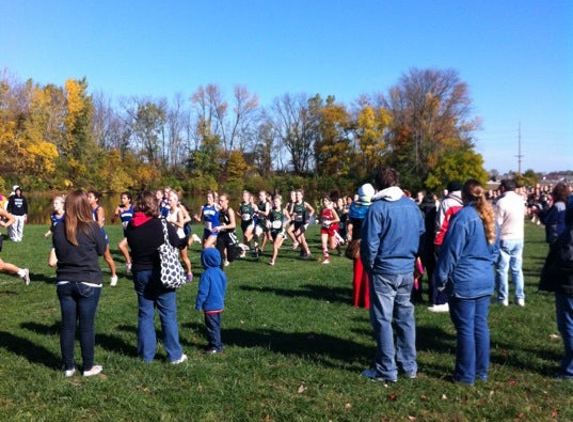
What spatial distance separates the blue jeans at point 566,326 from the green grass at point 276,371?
17 cm

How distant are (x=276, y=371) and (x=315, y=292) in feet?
13.2

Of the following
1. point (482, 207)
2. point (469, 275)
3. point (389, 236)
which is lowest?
point (469, 275)

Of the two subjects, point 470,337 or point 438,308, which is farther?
point 438,308

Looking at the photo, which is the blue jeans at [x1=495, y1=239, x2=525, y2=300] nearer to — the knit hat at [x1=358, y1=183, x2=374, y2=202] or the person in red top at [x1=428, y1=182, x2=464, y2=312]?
the person in red top at [x1=428, y1=182, x2=464, y2=312]

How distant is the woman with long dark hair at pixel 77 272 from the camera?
4809 mm

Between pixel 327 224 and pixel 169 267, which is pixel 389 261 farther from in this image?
pixel 327 224

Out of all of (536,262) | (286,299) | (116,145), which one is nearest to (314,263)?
(286,299)

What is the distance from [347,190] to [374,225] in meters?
60.5

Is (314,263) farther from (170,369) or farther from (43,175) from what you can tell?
(43,175)

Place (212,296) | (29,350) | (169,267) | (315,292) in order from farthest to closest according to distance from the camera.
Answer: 1. (315,292)
2. (29,350)
3. (212,296)
4. (169,267)

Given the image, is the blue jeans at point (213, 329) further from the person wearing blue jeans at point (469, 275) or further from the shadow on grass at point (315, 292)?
the shadow on grass at point (315, 292)

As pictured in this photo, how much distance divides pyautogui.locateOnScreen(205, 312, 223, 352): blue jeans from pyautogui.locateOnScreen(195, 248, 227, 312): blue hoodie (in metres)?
0.08

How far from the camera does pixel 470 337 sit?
184 inches

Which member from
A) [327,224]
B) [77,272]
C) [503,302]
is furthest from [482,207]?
[327,224]
